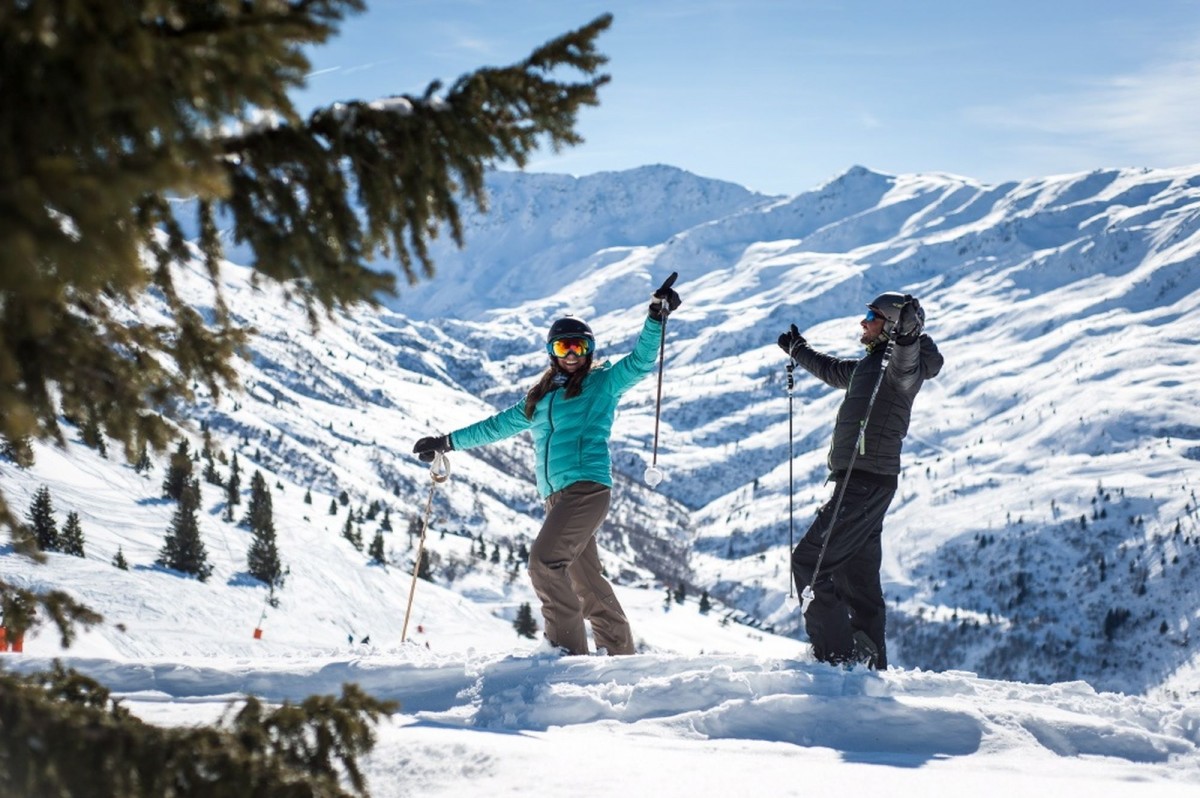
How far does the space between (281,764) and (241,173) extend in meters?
1.86

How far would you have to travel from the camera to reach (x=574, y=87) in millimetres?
3355

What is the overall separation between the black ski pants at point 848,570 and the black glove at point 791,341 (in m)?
1.92

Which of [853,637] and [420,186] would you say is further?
[853,637]

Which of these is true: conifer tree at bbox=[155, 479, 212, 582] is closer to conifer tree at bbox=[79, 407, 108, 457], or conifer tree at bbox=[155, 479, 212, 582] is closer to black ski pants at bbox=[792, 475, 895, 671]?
black ski pants at bbox=[792, 475, 895, 671]

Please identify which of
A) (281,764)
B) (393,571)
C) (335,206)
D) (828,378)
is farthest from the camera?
(393,571)

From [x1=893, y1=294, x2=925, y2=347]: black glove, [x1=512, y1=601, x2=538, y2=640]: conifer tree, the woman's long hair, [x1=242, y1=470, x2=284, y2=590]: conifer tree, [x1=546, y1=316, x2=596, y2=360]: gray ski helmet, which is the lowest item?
[x1=512, y1=601, x2=538, y2=640]: conifer tree

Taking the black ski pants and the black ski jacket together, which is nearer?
the black ski pants

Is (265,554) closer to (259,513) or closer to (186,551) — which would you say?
(186,551)

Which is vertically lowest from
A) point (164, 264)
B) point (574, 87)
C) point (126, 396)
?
point (126, 396)

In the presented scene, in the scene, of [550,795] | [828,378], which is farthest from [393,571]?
[550,795]

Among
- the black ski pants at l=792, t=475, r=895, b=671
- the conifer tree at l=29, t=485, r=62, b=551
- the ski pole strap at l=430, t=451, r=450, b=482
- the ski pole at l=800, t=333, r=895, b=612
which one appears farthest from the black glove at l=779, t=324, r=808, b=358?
the conifer tree at l=29, t=485, r=62, b=551

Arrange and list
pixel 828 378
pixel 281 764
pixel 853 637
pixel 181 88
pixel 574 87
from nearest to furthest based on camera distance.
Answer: pixel 181 88, pixel 281 764, pixel 574 87, pixel 853 637, pixel 828 378

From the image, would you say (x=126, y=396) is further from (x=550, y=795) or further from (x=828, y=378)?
(x=828, y=378)

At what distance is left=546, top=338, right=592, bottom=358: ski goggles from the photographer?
7992mm
